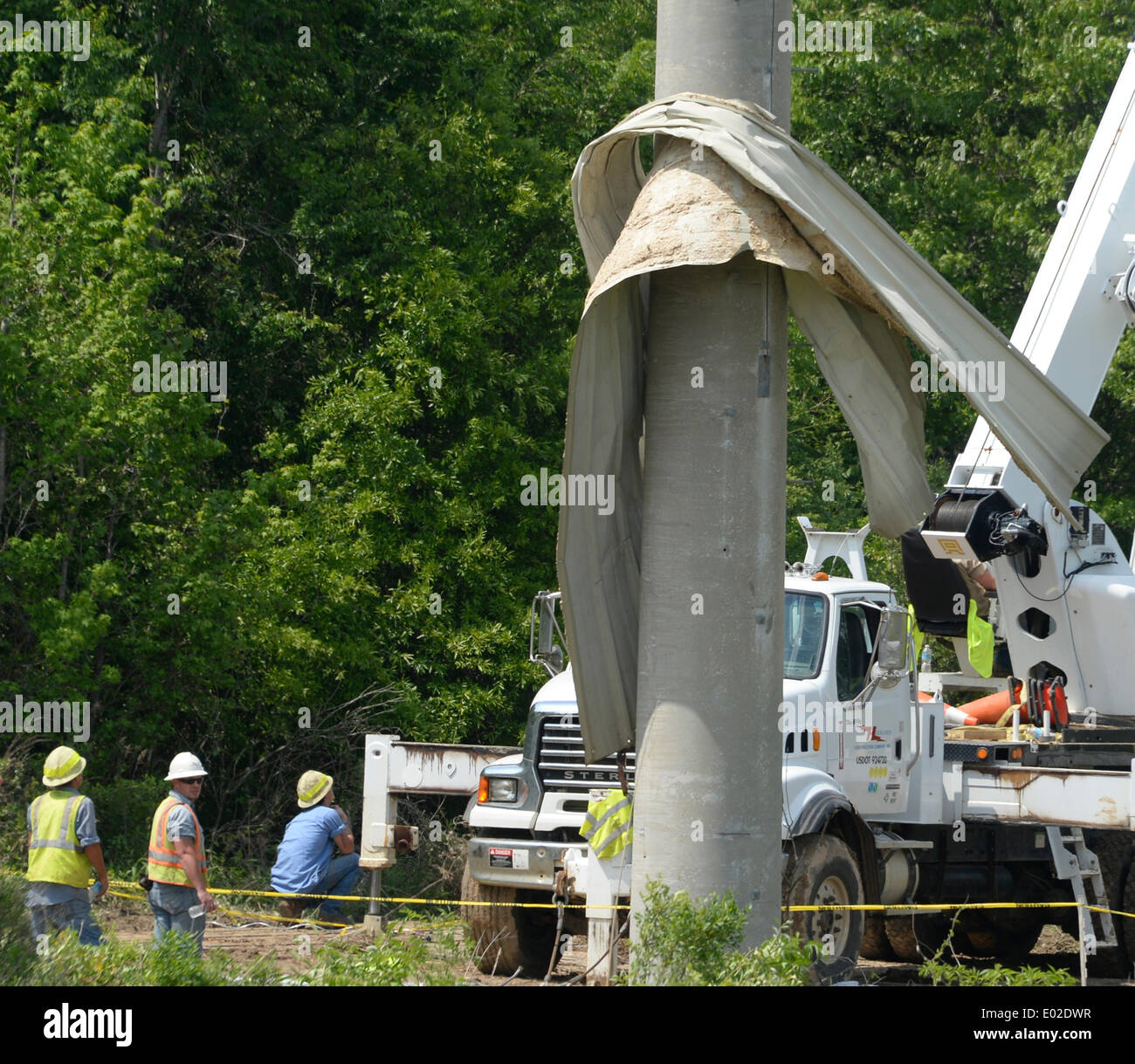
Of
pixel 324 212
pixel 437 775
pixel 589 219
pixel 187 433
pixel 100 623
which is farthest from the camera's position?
pixel 324 212

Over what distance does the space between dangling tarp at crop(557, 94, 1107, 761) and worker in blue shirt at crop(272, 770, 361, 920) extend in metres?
4.38

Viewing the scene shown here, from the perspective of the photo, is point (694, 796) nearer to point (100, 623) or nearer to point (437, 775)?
point (437, 775)

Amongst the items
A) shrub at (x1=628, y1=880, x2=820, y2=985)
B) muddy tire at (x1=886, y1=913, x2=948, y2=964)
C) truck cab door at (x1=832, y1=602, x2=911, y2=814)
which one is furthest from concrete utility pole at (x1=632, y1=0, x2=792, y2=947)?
muddy tire at (x1=886, y1=913, x2=948, y2=964)

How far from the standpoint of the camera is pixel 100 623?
15.3 m

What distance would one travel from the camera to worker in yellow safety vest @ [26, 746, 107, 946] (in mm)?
9422

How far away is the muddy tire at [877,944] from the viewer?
1283 centimetres

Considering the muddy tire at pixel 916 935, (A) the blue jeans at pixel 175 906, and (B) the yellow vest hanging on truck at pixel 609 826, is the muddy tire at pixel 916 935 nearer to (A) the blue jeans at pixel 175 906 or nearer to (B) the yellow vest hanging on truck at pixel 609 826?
(B) the yellow vest hanging on truck at pixel 609 826

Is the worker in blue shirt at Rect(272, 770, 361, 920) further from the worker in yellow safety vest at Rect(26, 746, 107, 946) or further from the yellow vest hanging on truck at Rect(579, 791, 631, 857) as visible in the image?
the yellow vest hanging on truck at Rect(579, 791, 631, 857)

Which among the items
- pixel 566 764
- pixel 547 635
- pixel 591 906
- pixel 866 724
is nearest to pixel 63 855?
pixel 591 906

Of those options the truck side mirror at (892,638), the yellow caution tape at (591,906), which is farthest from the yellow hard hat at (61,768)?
the truck side mirror at (892,638)

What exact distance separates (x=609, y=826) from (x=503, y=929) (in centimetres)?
207

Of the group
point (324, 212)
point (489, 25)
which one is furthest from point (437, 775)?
point (489, 25)

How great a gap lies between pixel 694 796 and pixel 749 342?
2.01 metres

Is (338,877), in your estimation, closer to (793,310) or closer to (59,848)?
(59,848)
